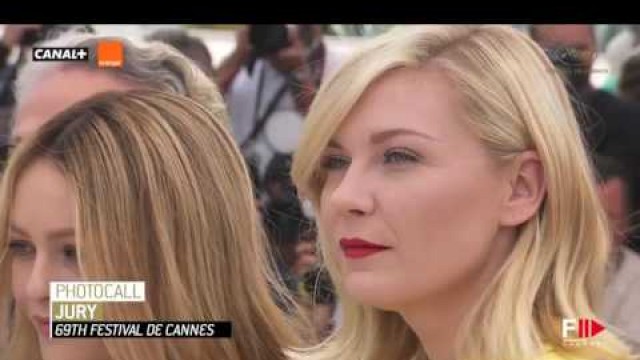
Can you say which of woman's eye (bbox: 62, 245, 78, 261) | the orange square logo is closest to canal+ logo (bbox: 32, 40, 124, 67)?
the orange square logo

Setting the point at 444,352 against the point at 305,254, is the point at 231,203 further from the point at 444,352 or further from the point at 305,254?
the point at 444,352

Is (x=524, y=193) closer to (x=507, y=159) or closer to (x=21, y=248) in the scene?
(x=507, y=159)

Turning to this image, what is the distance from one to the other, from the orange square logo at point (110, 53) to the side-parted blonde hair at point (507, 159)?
427 mm

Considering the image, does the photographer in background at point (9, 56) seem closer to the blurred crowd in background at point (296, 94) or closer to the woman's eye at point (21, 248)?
the blurred crowd in background at point (296, 94)

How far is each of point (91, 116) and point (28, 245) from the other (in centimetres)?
29

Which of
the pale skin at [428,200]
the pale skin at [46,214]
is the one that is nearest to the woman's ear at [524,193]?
the pale skin at [428,200]

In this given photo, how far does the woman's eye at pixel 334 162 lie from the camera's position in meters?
1.99

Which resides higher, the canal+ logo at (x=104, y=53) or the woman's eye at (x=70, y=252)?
the canal+ logo at (x=104, y=53)

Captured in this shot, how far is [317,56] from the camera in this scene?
209 cm

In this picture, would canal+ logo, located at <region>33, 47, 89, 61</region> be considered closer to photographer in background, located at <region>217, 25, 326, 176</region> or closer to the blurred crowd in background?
the blurred crowd in background

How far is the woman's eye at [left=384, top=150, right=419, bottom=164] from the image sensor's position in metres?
1.93

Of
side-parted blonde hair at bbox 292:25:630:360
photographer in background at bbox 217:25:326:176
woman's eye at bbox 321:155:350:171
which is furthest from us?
photographer in background at bbox 217:25:326:176

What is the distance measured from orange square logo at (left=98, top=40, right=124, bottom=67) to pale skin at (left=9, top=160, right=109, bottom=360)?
236 mm

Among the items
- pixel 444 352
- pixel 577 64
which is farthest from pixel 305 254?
pixel 577 64
